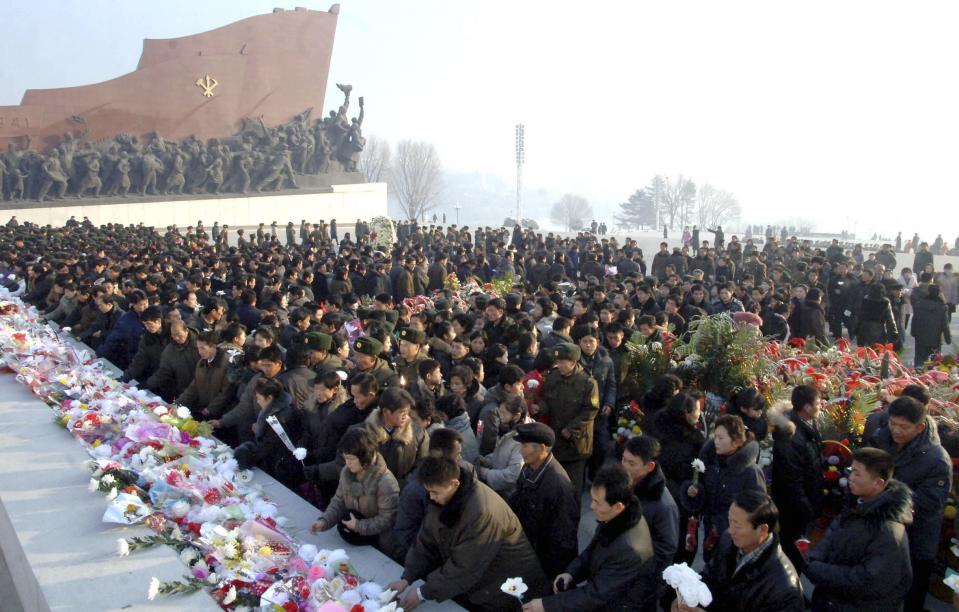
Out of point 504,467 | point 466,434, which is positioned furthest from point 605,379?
point 504,467

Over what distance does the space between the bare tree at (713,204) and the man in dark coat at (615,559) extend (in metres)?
79.5

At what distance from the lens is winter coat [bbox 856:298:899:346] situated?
9.03m

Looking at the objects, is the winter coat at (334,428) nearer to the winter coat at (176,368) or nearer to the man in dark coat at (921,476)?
the winter coat at (176,368)

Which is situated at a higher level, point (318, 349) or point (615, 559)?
point (318, 349)

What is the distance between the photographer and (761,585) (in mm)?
2832

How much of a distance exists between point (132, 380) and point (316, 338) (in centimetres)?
241

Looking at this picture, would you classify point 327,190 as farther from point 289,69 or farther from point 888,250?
point 888,250

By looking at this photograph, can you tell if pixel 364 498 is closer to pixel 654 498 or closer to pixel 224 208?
pixel 654 498

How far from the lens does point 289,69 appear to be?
32.3 metres

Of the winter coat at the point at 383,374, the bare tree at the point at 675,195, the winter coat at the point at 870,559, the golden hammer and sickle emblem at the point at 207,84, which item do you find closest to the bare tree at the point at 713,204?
the bare tree at the point at 675,195

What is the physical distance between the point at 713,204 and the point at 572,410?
81479mm

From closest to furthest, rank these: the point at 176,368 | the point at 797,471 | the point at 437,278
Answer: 1. the point at 797,471
2. the point at 176,368
3. the point at 437,278

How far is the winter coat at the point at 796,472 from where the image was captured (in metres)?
4.04

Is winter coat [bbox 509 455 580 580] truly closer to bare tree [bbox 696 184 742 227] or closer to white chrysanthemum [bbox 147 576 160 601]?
white chrysanthemum [bbox 147 576 160 601]
